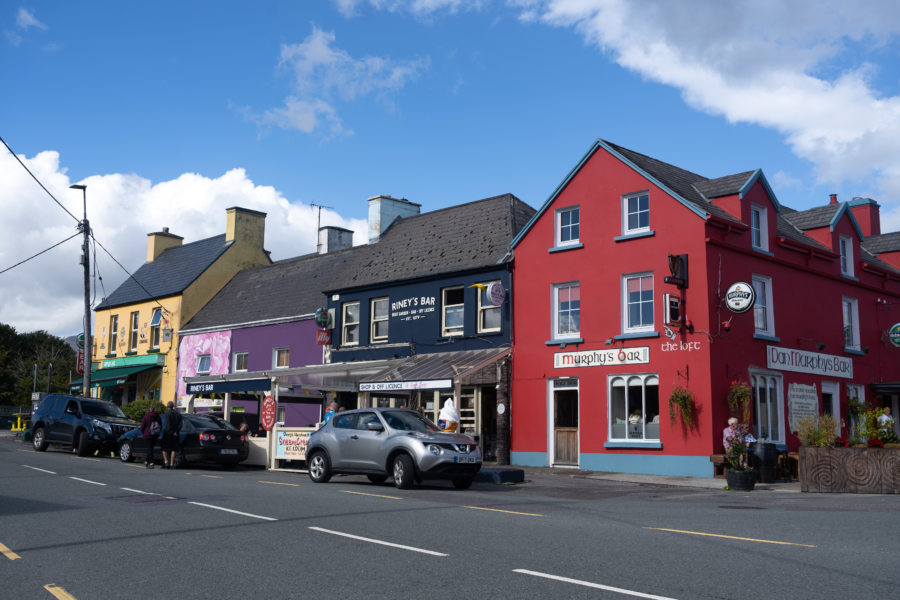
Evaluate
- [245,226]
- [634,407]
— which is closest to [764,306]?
[634,407]

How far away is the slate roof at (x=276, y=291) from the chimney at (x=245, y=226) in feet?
6.51

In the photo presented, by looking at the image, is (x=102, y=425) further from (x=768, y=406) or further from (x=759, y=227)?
(x=759, y=227)

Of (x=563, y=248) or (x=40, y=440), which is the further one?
(x=40, y=440)

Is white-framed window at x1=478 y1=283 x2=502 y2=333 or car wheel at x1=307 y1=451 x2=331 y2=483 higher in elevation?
white-framed window at x1=478 y1=283 x2=502 y2=333

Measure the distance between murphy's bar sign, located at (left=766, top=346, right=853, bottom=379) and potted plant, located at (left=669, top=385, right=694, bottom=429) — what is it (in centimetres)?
346

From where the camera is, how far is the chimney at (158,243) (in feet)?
148

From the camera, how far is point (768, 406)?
2186 cm

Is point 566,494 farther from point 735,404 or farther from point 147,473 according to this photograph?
point 147,473

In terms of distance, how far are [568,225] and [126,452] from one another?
14.2 meters

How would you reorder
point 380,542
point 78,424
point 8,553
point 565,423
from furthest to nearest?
point 78,424, point 565,423, point 380,542, point 8,553

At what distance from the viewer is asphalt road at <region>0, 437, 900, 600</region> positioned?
21.3ft

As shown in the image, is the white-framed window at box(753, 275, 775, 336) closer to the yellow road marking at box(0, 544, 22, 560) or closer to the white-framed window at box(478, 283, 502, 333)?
the white-framed window at box(478, 283, 502, 333)

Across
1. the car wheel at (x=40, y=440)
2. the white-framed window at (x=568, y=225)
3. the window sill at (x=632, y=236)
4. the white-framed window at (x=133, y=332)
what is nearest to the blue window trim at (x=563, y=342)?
the white-framed window at (x=568, y=225)

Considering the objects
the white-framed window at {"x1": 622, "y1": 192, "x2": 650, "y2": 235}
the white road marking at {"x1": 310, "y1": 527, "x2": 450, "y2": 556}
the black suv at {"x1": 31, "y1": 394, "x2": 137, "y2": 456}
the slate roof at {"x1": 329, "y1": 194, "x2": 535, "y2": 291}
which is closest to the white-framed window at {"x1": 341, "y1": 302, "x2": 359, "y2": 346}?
the slate roof at {"x1": 329, "y1": 194, "x2": 535, "y2": 291}
